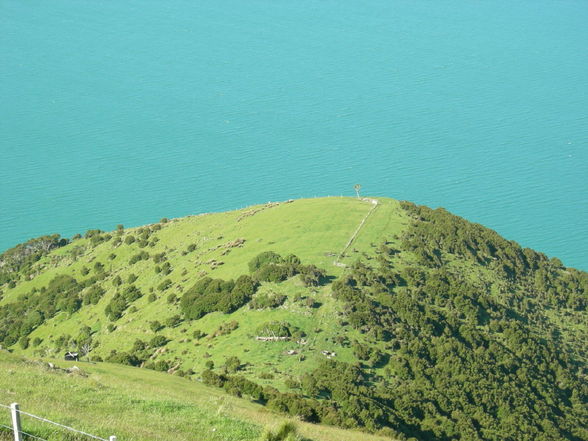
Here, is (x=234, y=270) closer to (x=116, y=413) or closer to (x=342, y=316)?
(x=342, y=316)

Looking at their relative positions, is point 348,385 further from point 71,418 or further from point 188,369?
point 71,418

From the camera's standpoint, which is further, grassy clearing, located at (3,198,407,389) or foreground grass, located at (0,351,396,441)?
grassy clearing, located at (3,198,407,389)

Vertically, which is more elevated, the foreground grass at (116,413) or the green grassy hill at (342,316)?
the green grassy hill at (342,316)

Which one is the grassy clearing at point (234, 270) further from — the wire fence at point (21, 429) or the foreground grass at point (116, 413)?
the wire fence at point (21, 429)

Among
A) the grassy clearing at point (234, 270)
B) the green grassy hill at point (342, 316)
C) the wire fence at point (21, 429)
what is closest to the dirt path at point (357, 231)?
the green grassy hill at point (342, 316)

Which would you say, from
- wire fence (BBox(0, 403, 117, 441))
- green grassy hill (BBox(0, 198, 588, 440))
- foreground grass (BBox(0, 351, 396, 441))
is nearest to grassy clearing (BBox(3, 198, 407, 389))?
green grassy hill (BBox(0, 198, 588, 440))

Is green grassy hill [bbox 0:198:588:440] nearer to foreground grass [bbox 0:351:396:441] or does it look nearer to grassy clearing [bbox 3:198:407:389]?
grassy clearing [bbox 3:198:407:389]

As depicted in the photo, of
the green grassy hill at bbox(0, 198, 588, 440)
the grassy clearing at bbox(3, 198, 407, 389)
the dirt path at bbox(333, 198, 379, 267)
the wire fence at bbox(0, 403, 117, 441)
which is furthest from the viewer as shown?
the dirt path at bbox(333, 198, 379, 267)

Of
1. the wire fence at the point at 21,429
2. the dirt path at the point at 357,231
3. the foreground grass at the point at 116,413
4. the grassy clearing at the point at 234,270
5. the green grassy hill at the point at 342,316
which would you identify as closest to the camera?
the wire fence at the point at 21,429
